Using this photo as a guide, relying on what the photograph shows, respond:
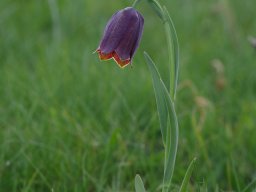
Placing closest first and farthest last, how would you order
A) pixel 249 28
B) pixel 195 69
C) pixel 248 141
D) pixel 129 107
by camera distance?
pixel 248 141 → pixel 129 107 → pixel 195 69 → pixel 249 28

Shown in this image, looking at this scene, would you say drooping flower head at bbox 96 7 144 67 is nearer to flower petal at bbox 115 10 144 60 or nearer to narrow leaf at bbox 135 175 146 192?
flower petal at bbox 115 10 144 60

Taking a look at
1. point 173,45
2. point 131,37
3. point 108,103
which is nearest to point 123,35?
A: point 131,37

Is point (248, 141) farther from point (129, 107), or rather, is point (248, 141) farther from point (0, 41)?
point (0, 41)

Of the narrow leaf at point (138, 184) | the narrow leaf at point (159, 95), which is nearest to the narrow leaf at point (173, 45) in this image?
the narrow leaf at point (159, 95)

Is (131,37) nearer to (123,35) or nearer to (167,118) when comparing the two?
(123,35)

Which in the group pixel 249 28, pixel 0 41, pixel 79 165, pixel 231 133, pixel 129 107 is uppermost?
pixel 0 41

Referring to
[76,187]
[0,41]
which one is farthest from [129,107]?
[0,41]
